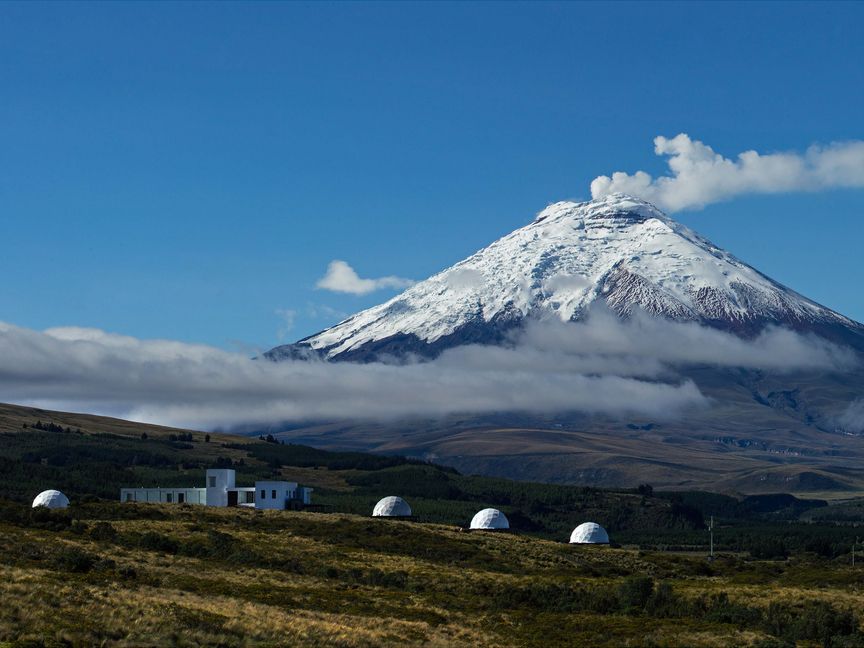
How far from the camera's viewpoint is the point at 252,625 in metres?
51.0

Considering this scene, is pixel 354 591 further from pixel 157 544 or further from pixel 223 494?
pixel 223 494

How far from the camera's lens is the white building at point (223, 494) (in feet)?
524

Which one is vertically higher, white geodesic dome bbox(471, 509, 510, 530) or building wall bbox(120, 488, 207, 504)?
building wall bbox(120, 488, 207, 504)

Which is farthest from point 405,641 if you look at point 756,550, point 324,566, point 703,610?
point 756,550

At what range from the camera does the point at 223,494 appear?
162250 mm

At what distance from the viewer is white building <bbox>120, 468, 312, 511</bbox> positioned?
524 ft

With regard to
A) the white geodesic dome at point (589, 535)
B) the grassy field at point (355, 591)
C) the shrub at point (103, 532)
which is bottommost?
the white geodesic dome at point (589, 535)

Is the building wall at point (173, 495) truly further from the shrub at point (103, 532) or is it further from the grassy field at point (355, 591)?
the shrub at point (103, 532)

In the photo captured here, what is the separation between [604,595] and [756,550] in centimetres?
11041

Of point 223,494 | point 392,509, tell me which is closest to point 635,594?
point 392,509

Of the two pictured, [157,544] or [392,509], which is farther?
[392,509]

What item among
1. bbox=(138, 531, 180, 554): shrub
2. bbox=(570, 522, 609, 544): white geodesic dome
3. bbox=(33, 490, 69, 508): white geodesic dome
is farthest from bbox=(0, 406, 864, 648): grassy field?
bbox=(570, 522, 609, 544): white geodesic dome

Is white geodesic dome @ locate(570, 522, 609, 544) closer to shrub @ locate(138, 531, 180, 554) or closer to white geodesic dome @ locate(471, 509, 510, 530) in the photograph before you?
white geodesic dome @ locate(471, 509, 510, 530)

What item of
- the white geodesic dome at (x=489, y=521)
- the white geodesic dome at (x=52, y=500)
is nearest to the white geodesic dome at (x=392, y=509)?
the white geodesic dome at (x=489, y=521)
